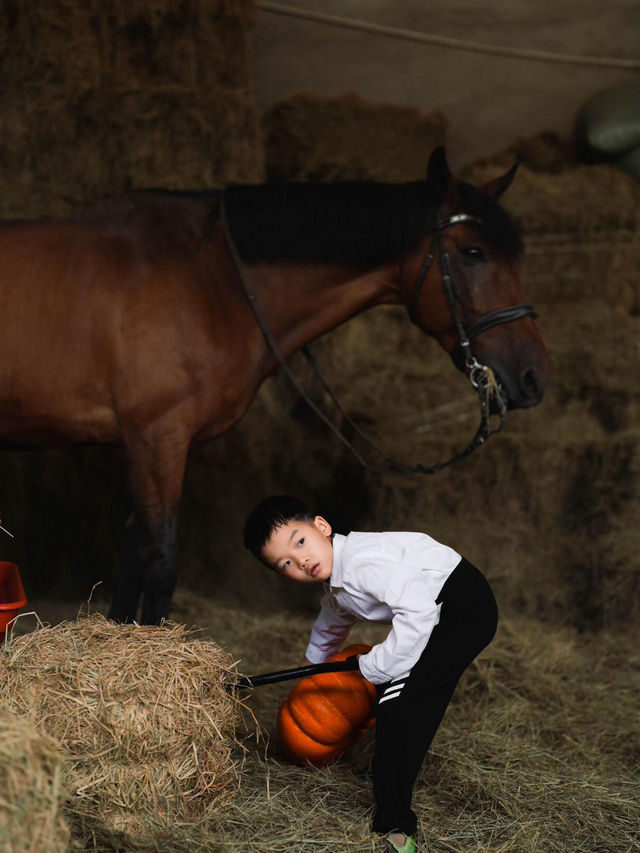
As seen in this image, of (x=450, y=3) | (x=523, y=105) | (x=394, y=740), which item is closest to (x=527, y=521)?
(x=394, y=740)

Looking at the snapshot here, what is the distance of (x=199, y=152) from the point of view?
13.5ft

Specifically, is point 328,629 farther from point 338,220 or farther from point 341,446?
point 341,446

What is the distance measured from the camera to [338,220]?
3.03 metres

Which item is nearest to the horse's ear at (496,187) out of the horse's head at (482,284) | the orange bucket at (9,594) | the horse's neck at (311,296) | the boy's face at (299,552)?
the horse's head at (482,284)

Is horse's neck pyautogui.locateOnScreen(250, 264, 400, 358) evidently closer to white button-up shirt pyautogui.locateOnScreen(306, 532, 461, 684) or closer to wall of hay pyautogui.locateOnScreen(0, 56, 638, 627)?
white button-up shirt pyautogui.locateOnScreen(306, 532, 461, 684)

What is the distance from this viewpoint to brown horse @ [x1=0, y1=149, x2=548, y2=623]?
2.83m

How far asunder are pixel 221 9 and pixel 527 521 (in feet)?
9.65

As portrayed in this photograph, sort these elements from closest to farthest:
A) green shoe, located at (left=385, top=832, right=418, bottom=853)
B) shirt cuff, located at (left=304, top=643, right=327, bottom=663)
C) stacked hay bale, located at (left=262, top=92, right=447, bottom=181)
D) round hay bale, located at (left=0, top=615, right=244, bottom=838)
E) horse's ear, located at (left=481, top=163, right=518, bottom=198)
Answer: round hay bale, located at (left=0, top=615, right=244, bottom=838), green shoe, located at (left=385, top=832, right=418, bottom=853), shirt cuff, located at (left=304, top=643, right=327, bottom=663), horse's ear, located at (left=481, top=163, right=518, bottom=198), stacked hay bale, located at (left=262, top=92, right=447, bottom=181)

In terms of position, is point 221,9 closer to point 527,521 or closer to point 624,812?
point 527,521

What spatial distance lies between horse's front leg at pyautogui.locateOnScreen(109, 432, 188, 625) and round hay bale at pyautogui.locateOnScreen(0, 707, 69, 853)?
50.4 inches

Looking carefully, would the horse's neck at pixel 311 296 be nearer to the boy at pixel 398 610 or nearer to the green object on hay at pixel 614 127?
the boy at pixel 398 610

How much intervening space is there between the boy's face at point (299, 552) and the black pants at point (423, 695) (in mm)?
334

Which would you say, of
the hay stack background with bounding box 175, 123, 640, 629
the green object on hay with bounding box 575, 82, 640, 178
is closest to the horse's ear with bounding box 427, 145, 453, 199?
the hay stack background with bounding box 175, 123, 640, 629

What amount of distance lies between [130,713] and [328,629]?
2.36 ft
